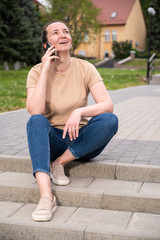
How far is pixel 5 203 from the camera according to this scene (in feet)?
12.2

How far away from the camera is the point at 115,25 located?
189 feet

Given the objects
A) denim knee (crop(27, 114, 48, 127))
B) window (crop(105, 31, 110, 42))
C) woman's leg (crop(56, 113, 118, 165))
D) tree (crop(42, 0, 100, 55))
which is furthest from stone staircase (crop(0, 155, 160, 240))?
window (crop(105, 31, 110, 42))

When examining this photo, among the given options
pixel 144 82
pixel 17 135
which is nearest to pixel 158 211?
pixel 17 135

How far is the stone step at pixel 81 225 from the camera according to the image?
3.03 metres

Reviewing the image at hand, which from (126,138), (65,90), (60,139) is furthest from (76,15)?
(60,139)

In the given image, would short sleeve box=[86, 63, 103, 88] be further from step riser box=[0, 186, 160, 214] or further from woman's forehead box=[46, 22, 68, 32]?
step riser box=[0, 186, 160, 214]

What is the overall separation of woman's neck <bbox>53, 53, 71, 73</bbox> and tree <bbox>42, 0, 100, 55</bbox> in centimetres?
4303

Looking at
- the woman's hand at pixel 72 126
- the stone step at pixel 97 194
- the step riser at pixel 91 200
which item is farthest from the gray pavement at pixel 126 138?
the woman's hand at pixel 72 126

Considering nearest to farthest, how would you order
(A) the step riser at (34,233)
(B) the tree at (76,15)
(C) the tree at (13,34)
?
(A) the step riser at (34,233) < (C) the tree at (13,34) < (B) the tree at (76,15)

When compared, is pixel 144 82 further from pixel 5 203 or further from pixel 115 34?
pixel 115 34

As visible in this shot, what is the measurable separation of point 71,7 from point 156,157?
144 feet

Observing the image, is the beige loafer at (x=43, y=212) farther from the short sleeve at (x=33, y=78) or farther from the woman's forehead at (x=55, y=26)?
the woman's forehead at (x=55, y=26)

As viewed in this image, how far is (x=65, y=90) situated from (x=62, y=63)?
0.28 m

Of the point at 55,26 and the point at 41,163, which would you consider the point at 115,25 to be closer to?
the point at 55,26
